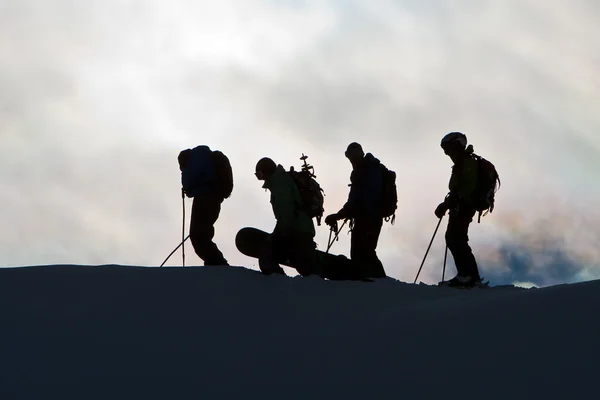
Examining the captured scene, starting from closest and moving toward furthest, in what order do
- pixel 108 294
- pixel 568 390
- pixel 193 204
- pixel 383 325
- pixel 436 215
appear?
pixel 568 390, pixel 383 325, pixel 108 294, pixel 193 204, pixel 436 215

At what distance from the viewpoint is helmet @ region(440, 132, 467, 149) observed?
986 centimetres

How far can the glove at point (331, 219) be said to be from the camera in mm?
10312

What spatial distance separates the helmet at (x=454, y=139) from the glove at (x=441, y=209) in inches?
28.3

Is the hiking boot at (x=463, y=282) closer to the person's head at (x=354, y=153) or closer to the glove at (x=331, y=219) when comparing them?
the glove at (x=331, y=219)

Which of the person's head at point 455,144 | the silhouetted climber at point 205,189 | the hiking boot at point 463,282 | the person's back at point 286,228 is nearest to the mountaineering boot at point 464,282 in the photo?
the hiking boot at point 463,282

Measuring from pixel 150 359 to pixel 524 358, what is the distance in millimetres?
2432

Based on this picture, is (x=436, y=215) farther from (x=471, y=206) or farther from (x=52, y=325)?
(x=52, y=325)

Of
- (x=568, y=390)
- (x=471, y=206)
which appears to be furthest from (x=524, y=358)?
(x=471, y=206)

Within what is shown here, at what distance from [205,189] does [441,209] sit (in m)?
2.67

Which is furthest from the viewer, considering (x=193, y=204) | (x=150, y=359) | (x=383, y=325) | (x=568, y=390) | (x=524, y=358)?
(x=193, y=204)

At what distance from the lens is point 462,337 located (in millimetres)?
6270

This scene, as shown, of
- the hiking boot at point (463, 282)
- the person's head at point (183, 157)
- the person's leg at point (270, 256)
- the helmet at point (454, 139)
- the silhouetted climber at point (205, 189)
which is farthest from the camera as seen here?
the helmet at point (454, 139)

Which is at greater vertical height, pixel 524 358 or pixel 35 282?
pixel 35 282

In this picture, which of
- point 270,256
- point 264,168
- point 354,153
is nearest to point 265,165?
point 264,168
